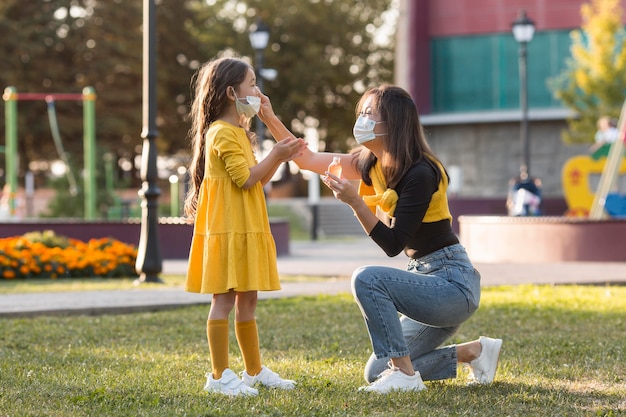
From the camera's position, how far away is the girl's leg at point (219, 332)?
5.68m

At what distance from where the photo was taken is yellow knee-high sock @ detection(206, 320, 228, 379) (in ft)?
18.6

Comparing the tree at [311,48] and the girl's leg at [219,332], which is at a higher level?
the tree at [311,48]

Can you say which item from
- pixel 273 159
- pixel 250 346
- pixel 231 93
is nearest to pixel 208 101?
pixel 231 93

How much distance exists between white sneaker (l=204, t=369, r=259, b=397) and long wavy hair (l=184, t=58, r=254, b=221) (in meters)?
0.92

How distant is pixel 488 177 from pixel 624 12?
7067 millimetres

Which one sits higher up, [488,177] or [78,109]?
[78,109]

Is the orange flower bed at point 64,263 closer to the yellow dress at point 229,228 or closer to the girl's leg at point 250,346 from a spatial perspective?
the girl's leg at point 250,346

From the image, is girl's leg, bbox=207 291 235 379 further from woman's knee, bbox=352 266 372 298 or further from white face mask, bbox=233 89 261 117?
white face mask, bbox=233 89 261 117

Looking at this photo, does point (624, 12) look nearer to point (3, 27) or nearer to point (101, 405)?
point (3, 27)

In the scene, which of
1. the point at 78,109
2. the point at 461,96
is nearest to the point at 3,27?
the point at 78,109

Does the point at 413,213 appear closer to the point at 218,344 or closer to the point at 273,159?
the point at 273,159

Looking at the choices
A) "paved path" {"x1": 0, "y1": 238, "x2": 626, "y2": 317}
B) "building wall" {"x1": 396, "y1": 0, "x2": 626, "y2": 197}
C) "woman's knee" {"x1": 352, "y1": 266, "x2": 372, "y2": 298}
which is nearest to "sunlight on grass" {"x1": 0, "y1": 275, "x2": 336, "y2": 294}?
"paved path" {"x1": 0, "y1": 238, "x2": 626, "y2": 317}

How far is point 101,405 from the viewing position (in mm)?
5324

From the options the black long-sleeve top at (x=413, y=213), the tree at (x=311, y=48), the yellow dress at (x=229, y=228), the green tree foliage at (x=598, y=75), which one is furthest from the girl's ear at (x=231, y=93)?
the tree at (x=311, y=48)
